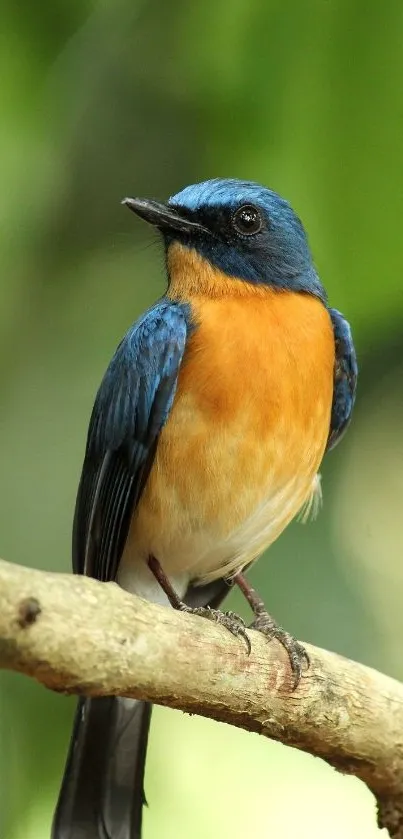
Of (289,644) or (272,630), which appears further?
(272,630)

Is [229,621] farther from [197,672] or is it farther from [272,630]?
[197,672]

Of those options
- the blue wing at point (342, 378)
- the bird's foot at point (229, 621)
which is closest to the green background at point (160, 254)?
the blue wing at point (342, 378)

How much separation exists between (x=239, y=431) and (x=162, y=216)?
2.12 ft

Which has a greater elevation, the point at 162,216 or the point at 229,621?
the point at 162,216

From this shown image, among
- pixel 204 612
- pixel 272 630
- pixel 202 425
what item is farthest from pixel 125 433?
pixel 272 630

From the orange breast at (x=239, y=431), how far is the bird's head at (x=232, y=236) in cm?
8

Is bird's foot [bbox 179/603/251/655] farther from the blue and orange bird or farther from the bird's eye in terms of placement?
the bird's eye

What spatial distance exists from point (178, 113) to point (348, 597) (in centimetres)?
145

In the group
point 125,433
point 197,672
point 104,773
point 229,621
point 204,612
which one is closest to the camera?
point 197,672

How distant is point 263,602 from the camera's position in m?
3.67

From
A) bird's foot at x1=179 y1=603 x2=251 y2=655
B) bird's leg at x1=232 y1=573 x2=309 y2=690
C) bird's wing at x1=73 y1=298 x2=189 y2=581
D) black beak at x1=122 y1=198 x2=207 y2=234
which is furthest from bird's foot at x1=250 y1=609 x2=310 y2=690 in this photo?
black beak at x1=122 y1=198 x2=207 y2=234

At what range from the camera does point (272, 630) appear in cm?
321

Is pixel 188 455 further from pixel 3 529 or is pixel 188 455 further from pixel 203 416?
pixel 3 529

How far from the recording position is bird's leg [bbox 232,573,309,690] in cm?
289
